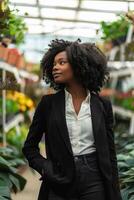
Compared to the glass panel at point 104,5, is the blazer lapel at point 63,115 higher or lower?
lower

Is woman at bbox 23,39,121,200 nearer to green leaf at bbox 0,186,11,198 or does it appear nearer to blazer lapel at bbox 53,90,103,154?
blazer lapel at bbox 53,90,103,154

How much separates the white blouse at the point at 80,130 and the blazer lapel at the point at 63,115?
0.09ft

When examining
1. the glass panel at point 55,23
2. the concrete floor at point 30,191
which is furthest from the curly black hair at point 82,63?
the glass panel at point 55,23

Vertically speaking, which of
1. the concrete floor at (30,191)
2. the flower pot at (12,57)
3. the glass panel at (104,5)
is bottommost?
the concrete floor at (30,191)

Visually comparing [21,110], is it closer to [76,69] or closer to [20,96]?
[20,96]

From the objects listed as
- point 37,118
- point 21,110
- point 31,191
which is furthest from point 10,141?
point 37,118

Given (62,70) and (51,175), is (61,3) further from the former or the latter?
(51,175)

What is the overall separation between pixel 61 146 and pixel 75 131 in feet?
0.38

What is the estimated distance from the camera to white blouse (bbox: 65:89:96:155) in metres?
3.10

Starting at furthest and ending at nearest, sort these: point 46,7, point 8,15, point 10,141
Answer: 1. point 46,7
2. point 10,141
3. point 8,15

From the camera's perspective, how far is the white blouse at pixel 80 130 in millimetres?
3098

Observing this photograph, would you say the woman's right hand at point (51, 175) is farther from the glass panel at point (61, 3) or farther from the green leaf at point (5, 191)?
the glass panel at point (61, 3)

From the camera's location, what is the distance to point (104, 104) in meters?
3.25

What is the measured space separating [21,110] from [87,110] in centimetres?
826
